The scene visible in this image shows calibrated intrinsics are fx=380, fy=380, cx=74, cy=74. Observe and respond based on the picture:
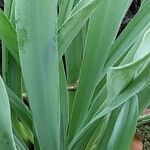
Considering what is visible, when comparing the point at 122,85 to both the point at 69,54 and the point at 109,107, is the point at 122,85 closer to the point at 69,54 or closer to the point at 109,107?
the point at 109,107

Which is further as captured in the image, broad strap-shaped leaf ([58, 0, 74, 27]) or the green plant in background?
broad strap-shaped leaf ([58, 0, 74, 27])

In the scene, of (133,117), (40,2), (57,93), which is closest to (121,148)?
(133,117)

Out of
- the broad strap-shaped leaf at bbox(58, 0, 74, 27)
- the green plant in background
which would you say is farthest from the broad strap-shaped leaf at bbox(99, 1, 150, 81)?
the broad strap-shaped leaf at bbox(58, 0, 74, 27)

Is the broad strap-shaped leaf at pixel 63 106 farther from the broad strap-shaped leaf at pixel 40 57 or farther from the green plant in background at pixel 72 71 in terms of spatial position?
the broad strap-shaped leaf at pixel 40 57

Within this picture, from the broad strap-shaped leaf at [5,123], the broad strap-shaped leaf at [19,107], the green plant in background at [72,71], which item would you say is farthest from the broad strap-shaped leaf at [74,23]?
the broad strap-shaped leaf at [19,107]

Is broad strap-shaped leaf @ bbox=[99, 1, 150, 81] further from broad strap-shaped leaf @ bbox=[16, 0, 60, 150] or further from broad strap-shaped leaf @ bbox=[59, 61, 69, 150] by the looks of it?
broad strap-shaped leaf @ bbox=[16, 0, 60, 150]

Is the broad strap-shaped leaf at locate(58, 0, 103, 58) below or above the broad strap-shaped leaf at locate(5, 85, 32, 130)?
above

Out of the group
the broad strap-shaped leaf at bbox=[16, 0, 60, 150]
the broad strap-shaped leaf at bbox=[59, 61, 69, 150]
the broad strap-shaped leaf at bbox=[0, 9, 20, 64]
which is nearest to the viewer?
the broad strap-shaped leaf at bbox=[16, 0, 60, 150]
